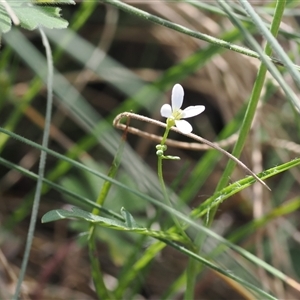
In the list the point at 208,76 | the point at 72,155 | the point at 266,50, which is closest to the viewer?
the point at 266,50

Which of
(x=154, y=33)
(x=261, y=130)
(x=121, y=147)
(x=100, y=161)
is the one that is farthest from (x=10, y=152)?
(x=121, y=147)

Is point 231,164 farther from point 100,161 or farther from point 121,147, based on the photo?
point 100,161

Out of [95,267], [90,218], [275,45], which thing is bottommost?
[95,267]

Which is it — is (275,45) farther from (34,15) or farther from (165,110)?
(34,15)

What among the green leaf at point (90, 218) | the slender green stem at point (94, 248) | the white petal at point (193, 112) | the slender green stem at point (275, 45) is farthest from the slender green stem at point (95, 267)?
the slender green stem at point (275, 45)

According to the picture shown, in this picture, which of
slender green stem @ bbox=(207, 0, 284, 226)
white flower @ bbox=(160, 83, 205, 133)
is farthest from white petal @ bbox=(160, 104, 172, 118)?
slender green stem @ bbox=(207, 0, 284, 226)

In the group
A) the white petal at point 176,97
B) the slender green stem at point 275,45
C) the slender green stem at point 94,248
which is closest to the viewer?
the slender green stem at point 275,45

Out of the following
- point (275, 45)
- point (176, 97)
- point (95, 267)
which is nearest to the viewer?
point (275, 45)

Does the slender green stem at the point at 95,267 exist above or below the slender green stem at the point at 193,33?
below

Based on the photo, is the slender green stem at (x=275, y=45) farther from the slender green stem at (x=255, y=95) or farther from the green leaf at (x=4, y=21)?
the green leaf at (x=4, y=21)

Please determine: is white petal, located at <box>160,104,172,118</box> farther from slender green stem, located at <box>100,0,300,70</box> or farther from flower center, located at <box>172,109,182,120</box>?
slender green stem, located at <box>100,0,300,70</box>

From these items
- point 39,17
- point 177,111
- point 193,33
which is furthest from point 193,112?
point 39,17
